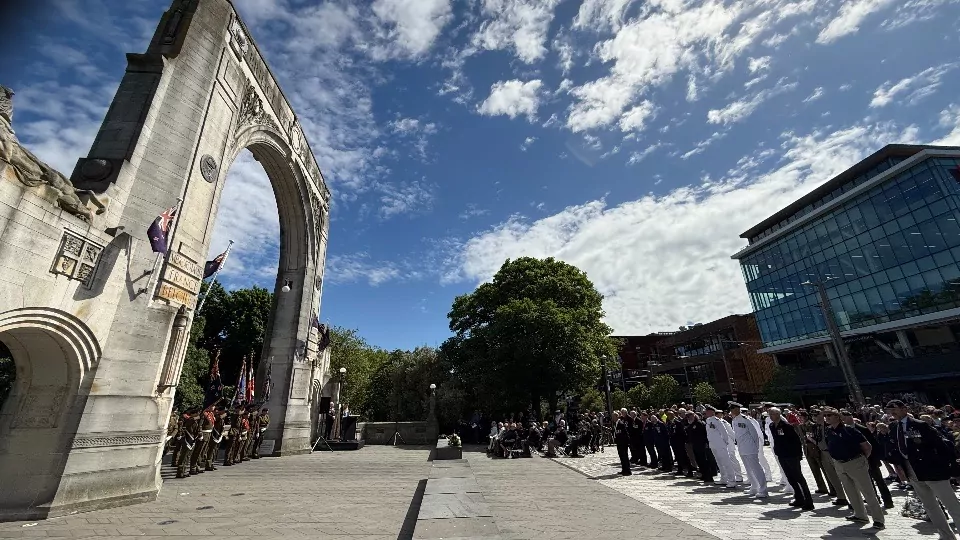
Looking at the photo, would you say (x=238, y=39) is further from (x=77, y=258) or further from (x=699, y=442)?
(x=699, y=442)

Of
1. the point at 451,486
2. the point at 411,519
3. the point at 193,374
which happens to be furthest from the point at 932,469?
the point at 193,374

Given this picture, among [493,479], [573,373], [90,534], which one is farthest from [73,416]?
[573,373]

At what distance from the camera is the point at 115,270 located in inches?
320

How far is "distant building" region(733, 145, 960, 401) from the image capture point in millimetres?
31453

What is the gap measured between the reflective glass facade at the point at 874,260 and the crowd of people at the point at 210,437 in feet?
153

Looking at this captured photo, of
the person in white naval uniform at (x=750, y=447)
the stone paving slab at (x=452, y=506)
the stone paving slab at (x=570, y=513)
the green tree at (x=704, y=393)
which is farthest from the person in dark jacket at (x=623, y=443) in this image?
the green tree at (x=704, y=393)

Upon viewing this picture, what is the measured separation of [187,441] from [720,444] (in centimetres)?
1414

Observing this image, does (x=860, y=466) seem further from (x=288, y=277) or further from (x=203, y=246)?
(x=288, y=277)

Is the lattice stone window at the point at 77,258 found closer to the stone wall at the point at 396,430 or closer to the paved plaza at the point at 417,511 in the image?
the paved plaza at the point at 417,511

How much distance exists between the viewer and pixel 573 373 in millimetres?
23812

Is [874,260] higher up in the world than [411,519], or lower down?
higher up

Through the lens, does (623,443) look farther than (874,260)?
No

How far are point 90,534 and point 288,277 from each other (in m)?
14.1

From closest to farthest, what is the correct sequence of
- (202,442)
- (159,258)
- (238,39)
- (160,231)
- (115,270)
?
(115,270) < (160,231) < (159,258) < (202,442) < (238,39)
